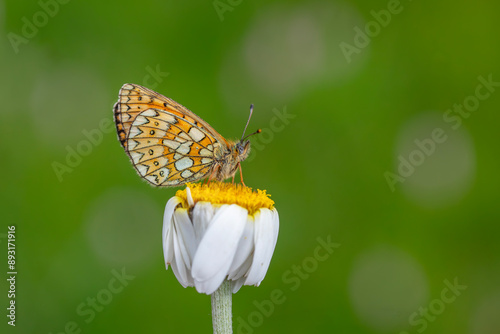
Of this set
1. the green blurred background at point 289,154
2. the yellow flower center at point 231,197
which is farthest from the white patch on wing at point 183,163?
the green blurred background at point 289,154

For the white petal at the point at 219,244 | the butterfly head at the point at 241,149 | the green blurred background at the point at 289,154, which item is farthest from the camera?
the green blurred background at the point at 289,154

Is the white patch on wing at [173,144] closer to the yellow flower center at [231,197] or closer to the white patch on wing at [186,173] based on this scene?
the white patch on wing at [186,173]

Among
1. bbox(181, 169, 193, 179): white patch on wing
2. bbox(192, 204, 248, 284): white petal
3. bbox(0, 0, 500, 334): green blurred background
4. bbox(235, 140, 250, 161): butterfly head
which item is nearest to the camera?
bbox(192, 204, 248, 284): white petal

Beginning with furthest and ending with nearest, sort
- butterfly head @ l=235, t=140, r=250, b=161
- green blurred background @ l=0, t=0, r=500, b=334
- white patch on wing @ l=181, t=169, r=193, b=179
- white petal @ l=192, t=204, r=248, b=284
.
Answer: green blurred background @ l=0, t=0, r=500, b=334 < butterfly head @ l=235, t=140, r=250, b=161 < white patch on wing @ l=181, t=169, r=193, b=179 < white petal @ l=192, t=204, r=248, b=284

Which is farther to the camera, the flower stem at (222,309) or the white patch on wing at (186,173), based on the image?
the white patch on wing at (186,173)

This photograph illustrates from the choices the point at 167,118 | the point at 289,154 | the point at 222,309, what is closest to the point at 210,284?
the point at 222,309

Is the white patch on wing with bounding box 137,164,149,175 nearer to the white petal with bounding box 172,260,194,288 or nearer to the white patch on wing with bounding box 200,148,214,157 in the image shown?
the white patch on wing with bounding box 200,148,214,157

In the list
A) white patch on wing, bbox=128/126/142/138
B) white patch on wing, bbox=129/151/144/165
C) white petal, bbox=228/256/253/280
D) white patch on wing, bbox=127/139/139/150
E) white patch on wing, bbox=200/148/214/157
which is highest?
white patch on wing, bbox=200/148/214/157

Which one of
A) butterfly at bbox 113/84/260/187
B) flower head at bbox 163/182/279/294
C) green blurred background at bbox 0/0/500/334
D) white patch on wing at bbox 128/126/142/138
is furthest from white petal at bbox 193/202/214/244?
green blurred background at bbox 0/0/500/334
